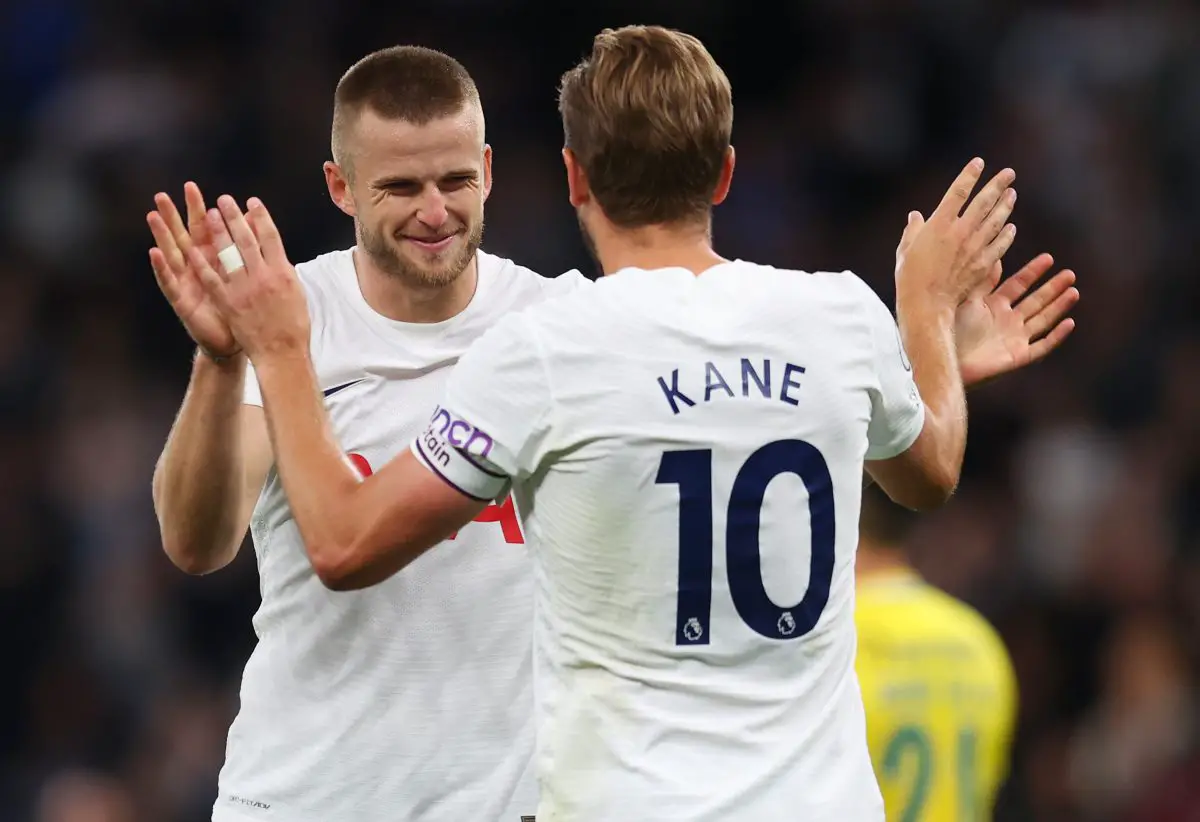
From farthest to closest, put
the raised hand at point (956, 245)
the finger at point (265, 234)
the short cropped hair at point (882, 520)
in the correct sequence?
1. the short cropped hair at point (882, 520)
2. the raised hand at point (956, 245)
3. the finger at point (265, 234)

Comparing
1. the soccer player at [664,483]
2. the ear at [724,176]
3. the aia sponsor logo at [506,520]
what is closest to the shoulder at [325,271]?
the aia sponsor logo at [506,520]

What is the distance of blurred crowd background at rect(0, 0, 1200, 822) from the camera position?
8539 mm

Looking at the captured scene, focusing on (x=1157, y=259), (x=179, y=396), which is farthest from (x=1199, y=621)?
(x=179, y=396)

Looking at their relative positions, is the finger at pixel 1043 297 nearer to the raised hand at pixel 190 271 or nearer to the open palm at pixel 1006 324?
the open palm at pixel 1006 324

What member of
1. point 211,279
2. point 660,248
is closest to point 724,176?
point 660,248

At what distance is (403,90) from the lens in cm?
422

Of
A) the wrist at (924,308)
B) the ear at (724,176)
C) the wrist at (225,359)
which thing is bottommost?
the wrist at (225,359)

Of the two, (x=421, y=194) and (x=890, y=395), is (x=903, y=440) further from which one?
(x=421, y=194)

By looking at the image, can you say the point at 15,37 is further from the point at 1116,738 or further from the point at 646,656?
the point at 646,656

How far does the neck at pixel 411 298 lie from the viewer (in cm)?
425

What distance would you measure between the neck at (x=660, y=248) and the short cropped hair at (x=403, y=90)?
970mm

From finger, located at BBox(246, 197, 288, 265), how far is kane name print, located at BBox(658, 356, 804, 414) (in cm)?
85

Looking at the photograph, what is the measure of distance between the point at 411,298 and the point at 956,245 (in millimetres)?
1184

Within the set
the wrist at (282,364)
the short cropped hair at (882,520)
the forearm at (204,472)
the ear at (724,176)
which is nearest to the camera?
the ear at (724,176)
